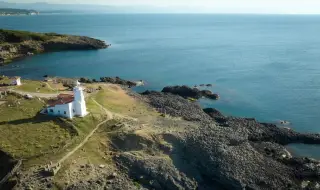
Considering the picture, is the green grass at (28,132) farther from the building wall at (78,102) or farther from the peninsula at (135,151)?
the building wall at (78,102)

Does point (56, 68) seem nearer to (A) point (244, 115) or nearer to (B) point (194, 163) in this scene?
(A) point (244, 115)

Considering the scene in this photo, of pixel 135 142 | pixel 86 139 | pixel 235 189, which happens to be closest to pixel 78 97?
pixel 86 139

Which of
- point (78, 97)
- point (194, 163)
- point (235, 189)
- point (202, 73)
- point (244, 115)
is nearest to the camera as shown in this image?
point (235, 189)

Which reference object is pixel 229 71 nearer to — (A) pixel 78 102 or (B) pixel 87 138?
(A) pixel 78 102

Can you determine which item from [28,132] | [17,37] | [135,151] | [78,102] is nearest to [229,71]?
[78,102]

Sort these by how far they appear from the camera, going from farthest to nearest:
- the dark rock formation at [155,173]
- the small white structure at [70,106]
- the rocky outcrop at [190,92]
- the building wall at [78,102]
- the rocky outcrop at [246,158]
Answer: the rocky outcrop at [190,92] < the building wall at [78,102] < the small white structure at [70,106] < the rocky outcrop at [246,158] < the dark rock formation at [155,173]

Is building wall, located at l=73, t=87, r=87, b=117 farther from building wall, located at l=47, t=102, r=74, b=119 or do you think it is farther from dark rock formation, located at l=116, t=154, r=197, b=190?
dark rock formation, located at l=116, t=154, r=197, b=190

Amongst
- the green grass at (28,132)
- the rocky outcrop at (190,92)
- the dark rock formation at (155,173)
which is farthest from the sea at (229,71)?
the green grass at (28,132)
